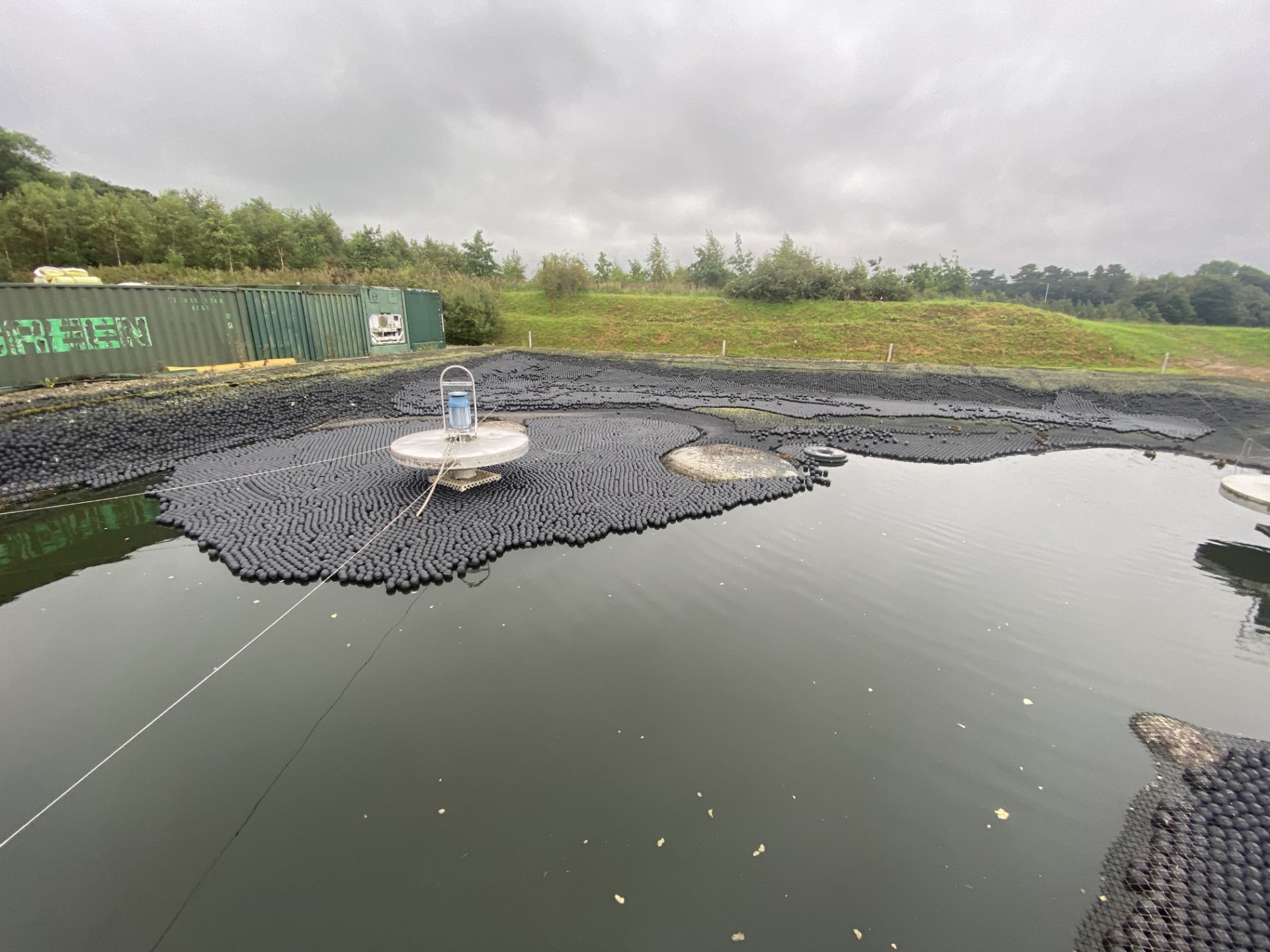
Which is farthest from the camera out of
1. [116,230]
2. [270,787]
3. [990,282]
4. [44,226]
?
[990,282]

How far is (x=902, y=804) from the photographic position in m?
3.15

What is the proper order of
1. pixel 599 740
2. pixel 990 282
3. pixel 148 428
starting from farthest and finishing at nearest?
1. pixel 990 282
2. pixel 148 428
3. pixel 599 740

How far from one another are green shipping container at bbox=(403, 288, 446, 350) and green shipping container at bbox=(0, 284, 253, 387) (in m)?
7.94

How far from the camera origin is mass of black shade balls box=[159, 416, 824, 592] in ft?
18.8

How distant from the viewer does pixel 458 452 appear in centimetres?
719

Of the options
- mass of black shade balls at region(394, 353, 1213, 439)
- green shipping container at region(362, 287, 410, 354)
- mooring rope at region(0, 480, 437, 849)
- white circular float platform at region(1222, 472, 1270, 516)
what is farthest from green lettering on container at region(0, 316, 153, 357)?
white circular float platform at region(1222, 472, 1270, 516)

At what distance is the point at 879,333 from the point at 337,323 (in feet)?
84.6

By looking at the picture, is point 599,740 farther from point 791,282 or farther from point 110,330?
point 791,282

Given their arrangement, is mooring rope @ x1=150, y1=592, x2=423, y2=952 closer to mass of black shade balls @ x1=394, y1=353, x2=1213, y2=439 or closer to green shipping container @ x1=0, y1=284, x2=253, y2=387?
mass of black shade balls @ x1=394, y1=353, x2=1213, y2=439

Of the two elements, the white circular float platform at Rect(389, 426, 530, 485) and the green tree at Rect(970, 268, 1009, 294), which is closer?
the white circular float platform at Rect(389, 426, 530, 485)

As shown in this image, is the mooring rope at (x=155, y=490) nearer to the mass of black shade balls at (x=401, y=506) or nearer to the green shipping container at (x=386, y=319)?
the mass of black shade balls at (x=401, y=506)

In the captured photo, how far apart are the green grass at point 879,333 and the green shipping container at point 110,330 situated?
53.4 feet

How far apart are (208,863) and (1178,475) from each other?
15.8 m

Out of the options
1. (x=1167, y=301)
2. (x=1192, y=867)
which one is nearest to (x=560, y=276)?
(x=1192, y=867)
